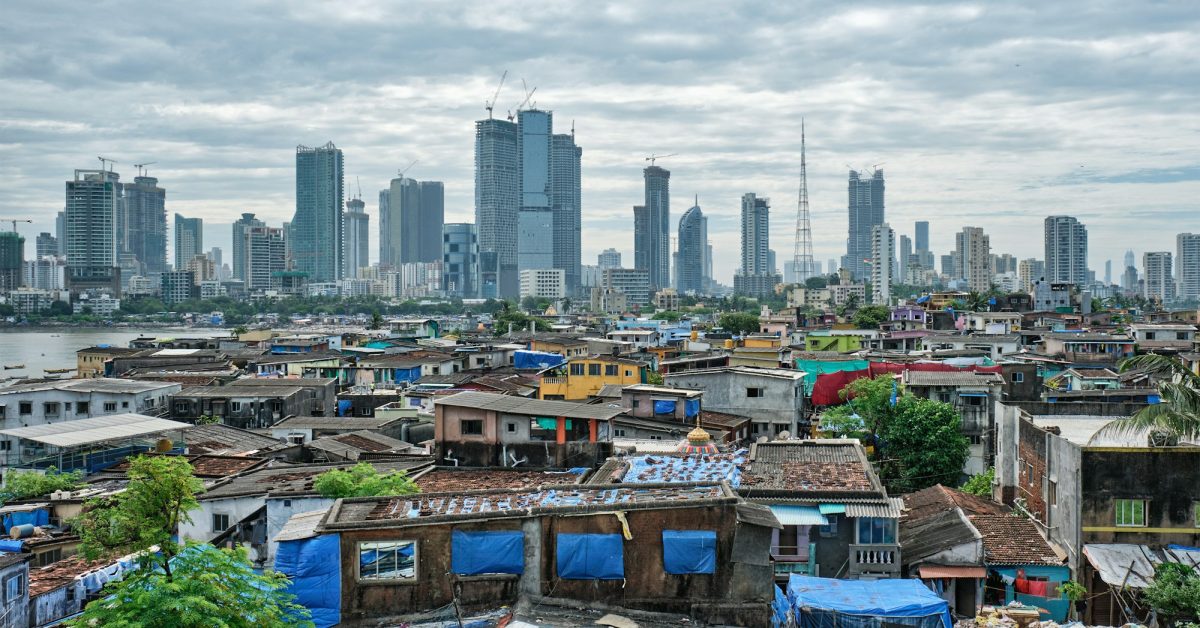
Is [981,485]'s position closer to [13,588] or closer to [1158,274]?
[13,588]

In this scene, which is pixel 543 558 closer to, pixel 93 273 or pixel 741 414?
pixel 741 414

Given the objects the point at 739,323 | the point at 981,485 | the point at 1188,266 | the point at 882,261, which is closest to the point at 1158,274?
the point at 1188,266

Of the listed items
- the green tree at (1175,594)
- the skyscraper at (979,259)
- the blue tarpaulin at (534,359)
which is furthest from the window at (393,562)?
the skyscraper at (979,259)

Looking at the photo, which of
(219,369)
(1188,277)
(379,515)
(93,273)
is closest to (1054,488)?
(379,515)

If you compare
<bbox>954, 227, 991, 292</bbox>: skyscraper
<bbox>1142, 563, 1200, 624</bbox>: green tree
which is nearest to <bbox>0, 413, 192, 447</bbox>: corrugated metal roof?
<bbox>1142, 563, 1200, 624</bbox>: green tree

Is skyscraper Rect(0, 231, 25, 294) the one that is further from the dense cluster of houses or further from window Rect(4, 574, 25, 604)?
window Rect(4, 574, 25, 604)

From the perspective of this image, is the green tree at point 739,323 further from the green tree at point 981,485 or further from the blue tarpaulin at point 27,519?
the blue tarpaulin at point 27,519

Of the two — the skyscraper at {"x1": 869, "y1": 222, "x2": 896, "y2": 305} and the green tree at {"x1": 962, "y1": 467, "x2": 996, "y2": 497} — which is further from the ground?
the skyscraper at {"x1": 869, "y1": 222, "x2": 896, "y2": 305}
